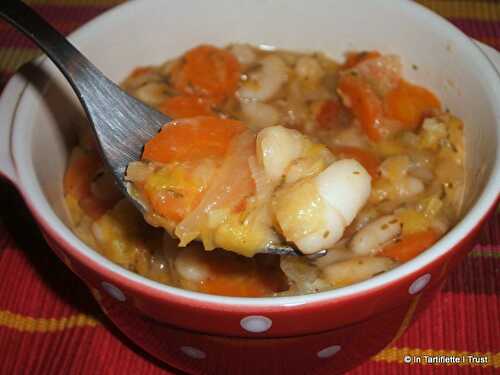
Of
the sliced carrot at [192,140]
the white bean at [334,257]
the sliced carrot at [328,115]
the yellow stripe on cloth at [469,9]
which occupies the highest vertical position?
the sliced carrot at [192,140]

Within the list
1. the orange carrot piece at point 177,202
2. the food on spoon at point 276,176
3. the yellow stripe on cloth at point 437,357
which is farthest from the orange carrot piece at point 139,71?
the yellow stripe on cloth at point 437,357

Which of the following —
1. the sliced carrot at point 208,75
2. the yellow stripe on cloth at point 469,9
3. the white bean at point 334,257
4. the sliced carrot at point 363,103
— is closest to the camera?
the white bean at point 334,257

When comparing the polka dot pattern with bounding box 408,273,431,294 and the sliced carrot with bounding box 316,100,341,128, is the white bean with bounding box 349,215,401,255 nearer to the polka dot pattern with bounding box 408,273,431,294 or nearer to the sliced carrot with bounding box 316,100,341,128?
the polka dot pattern with bounding box 408,273,431,294

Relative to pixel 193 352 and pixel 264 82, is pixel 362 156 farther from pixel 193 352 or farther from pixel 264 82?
pixel 193 352

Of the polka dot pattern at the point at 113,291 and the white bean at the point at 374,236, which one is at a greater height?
the polka dot pattern at the point at 113,291

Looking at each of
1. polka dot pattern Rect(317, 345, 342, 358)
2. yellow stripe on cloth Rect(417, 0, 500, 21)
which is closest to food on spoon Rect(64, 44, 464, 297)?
polka dot pattern Rect(317, 345, 342, 358)

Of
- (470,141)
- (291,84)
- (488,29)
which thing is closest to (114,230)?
(291,84)

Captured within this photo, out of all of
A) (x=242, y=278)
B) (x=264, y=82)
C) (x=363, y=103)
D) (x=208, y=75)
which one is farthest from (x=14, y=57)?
(x=242, y=278)

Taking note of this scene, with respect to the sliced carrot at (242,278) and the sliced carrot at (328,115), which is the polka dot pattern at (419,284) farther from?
the sliced carrot at (328,115)
